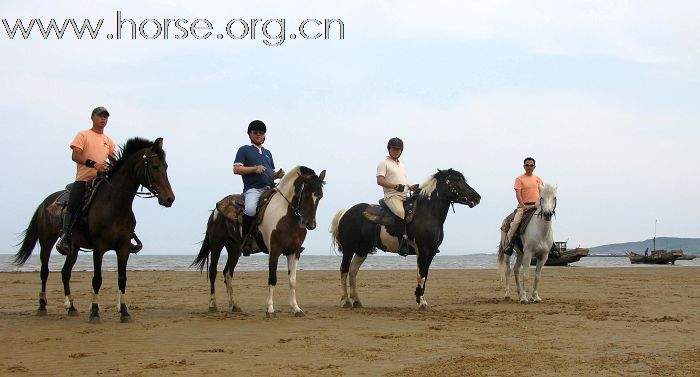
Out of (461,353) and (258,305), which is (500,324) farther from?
(258,305)

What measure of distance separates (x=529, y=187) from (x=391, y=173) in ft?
11.6

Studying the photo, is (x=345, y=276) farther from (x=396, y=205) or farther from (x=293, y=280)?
(x=293, y=280)

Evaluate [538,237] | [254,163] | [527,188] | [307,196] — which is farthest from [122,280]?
[527,188]

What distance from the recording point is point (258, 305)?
11.9m

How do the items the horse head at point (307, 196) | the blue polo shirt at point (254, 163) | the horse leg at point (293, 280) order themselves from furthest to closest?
the blue polo shirt at point (254, 163)
the horse leg at point (293, 280)
the horse head at point (307, 196)

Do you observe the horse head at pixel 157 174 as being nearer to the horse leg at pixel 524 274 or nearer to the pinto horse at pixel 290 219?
the pinto horse at pixel 290 219

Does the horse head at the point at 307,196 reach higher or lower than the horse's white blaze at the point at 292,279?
higher

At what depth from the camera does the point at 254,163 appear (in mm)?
10336

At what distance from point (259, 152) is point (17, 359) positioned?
4863 mm

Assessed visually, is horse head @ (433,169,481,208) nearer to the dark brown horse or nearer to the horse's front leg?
the horse's front leg

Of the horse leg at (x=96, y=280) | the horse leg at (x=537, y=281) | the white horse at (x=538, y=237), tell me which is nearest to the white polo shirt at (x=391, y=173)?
Answer: the white horse at (x=538, y=237)

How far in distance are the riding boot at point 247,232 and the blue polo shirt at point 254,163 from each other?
20.6 inches

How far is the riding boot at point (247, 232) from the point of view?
10.2 metres

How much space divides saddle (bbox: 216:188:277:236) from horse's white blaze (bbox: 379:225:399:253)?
2184mm
